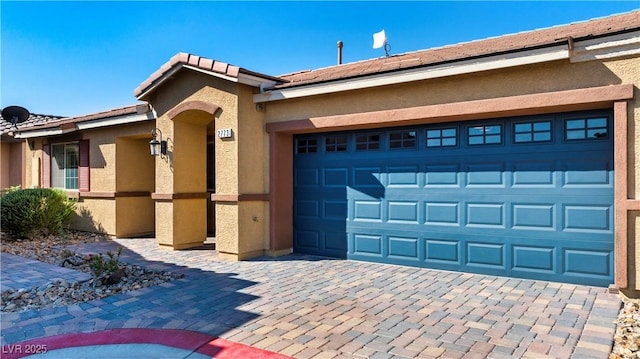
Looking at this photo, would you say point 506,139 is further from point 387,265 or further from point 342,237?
point 342,237

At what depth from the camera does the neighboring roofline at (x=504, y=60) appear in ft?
18.3

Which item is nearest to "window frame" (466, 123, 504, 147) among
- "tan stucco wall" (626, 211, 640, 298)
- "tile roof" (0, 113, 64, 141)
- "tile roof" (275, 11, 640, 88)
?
"tile roof" (275, 11, 640, 88)

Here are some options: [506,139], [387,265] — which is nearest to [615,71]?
[506,139]

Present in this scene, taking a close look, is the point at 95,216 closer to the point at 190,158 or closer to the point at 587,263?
the point at 190,158

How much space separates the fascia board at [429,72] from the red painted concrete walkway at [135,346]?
511cm

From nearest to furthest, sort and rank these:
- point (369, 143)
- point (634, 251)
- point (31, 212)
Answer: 1. point (634, 251)
2. point (369, 143)
3. point (31, 212)

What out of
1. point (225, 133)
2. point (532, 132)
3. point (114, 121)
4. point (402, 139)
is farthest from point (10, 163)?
point (532, 132)

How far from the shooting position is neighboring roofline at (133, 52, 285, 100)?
8156 millimetres

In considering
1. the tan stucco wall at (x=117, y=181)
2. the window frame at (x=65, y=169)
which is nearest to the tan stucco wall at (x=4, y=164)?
the window frame at (x=65, y=169)

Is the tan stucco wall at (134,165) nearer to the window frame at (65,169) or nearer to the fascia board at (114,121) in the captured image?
the fascia board at (114,121)

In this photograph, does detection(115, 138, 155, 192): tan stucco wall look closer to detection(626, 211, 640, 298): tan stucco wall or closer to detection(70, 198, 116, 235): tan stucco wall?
detection(70, 198, 116, 235): tan stucco wall

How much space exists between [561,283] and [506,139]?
2.50 meters

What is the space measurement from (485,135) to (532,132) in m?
0.74

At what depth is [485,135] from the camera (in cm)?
712
